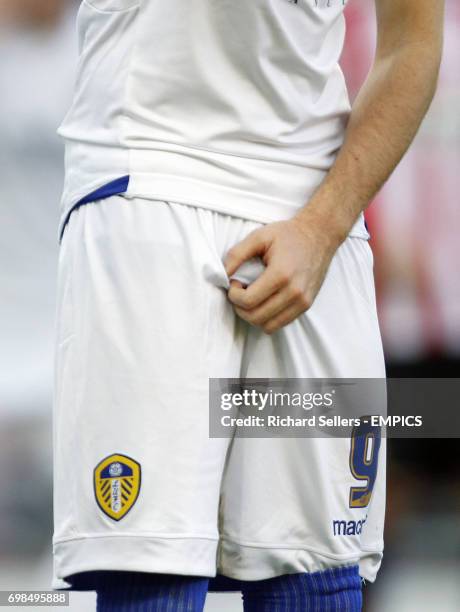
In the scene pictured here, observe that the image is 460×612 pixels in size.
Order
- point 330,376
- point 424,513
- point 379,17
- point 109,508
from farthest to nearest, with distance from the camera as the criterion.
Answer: point 424,513, point 379,17, point 330,376, point 109,508

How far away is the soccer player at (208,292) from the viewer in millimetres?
1040

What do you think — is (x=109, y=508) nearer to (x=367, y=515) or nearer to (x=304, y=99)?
(x=367, y=515)

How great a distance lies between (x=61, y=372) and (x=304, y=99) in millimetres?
388

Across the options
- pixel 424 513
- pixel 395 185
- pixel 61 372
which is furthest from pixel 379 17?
pixel 424 513

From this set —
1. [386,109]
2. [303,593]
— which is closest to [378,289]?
[386,109]

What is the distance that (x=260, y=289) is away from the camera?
1.07 meters

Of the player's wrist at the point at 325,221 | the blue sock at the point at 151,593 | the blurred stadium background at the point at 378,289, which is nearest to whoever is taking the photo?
the blue sock at the point at 151,593

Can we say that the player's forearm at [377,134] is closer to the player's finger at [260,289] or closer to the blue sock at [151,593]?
the player's finger at [260,289]

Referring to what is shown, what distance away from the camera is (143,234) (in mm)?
1072

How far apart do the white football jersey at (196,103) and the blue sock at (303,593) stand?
38cm

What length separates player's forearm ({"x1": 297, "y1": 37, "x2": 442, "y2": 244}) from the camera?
1165mm

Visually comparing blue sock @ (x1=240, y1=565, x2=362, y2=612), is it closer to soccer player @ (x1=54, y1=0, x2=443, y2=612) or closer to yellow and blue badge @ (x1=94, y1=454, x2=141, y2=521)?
soccer player @ (x1=54, y1=0, x2=443, y2=612)

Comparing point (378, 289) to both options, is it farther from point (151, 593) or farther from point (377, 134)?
point (151, 593)

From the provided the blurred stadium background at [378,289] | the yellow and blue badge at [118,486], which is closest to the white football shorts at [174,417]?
the yellow and blue badge at [118,486]
